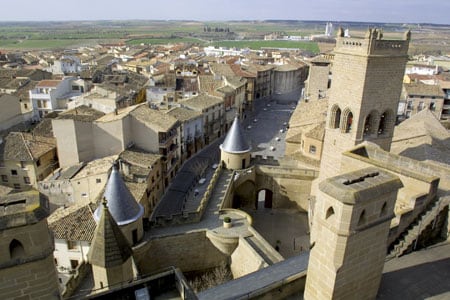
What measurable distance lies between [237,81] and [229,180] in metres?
37.8

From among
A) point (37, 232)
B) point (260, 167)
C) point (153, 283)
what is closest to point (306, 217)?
point (260, 167)

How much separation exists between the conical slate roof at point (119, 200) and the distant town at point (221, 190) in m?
0.07

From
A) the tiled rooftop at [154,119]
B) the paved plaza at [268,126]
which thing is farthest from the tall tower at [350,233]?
the paved plaza at [268,126]

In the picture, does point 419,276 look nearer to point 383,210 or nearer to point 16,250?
point 383,210

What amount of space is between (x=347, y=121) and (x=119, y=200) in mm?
13138

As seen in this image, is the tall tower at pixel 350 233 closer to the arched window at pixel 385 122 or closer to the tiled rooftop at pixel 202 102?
the arched window at pixel 385 122

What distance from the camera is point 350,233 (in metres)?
9.38

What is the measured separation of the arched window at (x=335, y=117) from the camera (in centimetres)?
2178

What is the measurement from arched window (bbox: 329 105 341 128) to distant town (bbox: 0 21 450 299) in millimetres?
59

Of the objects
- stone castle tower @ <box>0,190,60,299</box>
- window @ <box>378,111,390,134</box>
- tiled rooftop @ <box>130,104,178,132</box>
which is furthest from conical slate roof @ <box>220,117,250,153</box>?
stone castle tower @ <box>0,190,60,299</box>

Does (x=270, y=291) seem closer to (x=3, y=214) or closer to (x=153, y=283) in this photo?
(x=153, y=283)

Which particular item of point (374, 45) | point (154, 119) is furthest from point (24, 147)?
point (374, 45)

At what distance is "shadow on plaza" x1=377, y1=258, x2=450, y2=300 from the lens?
11141mm

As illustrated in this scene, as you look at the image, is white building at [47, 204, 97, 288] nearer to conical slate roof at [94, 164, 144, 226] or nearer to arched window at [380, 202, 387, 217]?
conical slate roof at [94, 164, 144, 226]
